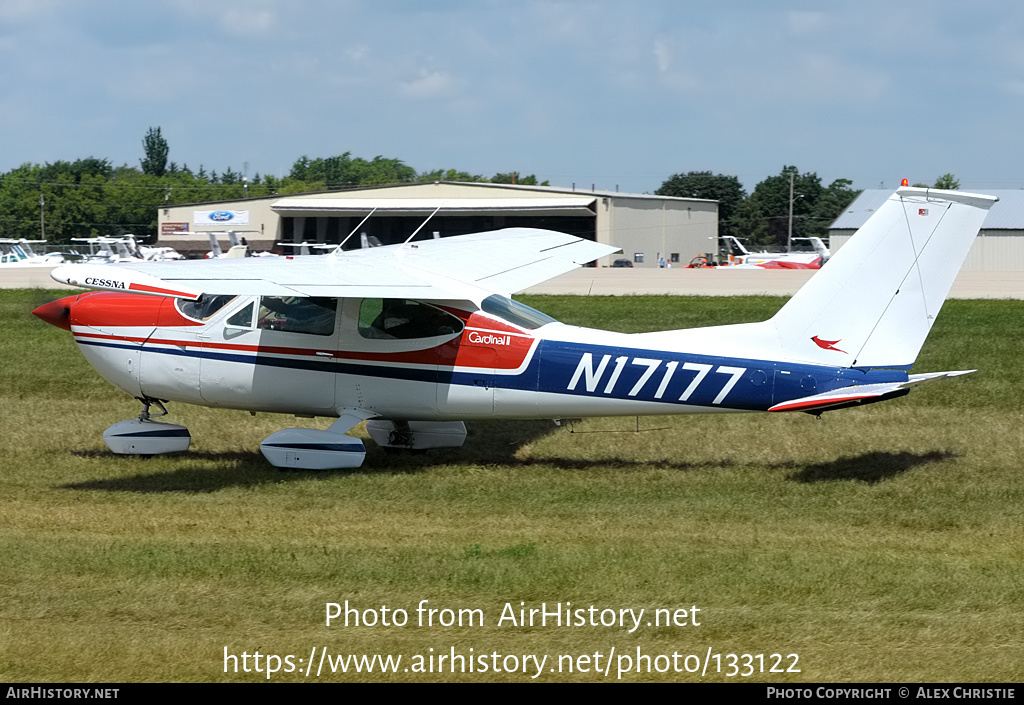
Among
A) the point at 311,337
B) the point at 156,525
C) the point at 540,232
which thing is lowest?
the point at 156,525

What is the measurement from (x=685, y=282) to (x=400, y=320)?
21.6 meters

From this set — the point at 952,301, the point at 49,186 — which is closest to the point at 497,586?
the point at 952,301

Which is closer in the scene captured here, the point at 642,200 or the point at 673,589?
the point at 673,589

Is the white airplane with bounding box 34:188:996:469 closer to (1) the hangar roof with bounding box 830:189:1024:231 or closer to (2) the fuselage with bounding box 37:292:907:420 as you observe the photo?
(2) the fuselage with bounding box 37:292:907:420

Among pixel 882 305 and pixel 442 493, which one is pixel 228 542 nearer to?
pixel 442 493

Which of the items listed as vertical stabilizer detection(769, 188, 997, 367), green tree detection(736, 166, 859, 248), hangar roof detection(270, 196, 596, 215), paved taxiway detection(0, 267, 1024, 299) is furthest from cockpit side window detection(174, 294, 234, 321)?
green tree detection(736, 166, 859, 248)

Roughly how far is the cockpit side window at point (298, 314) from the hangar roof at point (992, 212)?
55995 millimetres

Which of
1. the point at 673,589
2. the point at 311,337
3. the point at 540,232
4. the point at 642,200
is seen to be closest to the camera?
the point at 673,589

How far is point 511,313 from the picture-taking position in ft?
34.6

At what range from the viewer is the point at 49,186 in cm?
12512

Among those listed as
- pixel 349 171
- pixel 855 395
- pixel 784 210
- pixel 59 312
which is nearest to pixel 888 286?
pixel 855 395

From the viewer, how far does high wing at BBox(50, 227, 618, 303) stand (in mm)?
9188

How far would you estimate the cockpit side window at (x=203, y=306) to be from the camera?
1077cm
